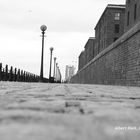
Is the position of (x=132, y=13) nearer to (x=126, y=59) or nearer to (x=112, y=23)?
(x=112, y=23)

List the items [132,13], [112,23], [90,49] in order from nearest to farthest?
1. [132,13]
2. [112,23]
3. [90,49]

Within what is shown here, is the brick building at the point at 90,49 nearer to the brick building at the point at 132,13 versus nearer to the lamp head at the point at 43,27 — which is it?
the brick building at the point at 132,13

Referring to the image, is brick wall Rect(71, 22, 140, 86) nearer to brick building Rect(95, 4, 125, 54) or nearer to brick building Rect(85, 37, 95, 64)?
brick building Rect(95, 4, 125, 54)

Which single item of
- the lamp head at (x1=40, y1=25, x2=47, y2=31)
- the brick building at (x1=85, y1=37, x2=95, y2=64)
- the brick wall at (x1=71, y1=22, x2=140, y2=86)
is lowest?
the brick wall at (x1=71, y1=22, x2=140, y2=86)

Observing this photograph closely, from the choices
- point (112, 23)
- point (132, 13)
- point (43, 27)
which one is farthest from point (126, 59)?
point (112, 23)

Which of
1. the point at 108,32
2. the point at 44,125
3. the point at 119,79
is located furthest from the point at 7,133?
the point at 108,32

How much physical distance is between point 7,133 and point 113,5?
58251mm

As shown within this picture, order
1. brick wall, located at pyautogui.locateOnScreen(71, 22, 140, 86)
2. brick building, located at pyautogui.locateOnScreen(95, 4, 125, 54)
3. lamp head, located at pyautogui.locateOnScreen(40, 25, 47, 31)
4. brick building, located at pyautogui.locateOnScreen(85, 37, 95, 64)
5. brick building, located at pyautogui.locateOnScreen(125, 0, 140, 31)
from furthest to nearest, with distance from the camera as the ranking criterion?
brick building, located at pyautogui.locateOnScreen(85, 37, 95, 64) → brick building, located at pyautogui.locateOnScreen(95, 4, 125, 54) → brick building, located at pyautogui.locateOnScreen(125, 0, 140, 31) → lamp head, located at pyautogui.locateOnScreen(40, 25, 47, 31) → brick wall, located at pyautogui.locateOnScreen(71, 22, 140, 86)

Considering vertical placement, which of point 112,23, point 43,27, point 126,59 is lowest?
point 126,59

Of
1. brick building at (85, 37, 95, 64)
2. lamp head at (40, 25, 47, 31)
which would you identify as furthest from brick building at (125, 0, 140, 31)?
brick building at (85, 37, 95, 64)

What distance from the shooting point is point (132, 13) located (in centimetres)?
3844

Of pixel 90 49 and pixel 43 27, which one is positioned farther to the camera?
pixel 90 49

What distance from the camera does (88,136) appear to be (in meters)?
1.29

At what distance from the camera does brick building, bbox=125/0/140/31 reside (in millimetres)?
36388
